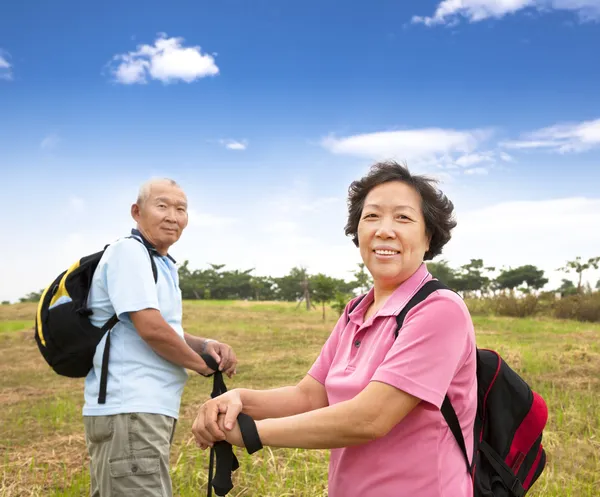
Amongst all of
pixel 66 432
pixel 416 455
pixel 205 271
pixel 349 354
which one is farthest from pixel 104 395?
pixel 205 271

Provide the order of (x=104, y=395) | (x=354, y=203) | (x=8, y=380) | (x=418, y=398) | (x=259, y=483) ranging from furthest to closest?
(x=8, y=380)
(x=259, y=483)
(x=104, y=395)
(x=354, y=203)
(x=418, y=398)

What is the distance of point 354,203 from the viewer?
1855 mm

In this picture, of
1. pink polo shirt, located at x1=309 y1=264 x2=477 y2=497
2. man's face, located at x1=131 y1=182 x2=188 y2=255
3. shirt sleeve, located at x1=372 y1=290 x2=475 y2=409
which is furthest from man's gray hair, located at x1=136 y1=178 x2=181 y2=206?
shirt sleeve, located at x1=372 y1=290 x2=475 y2=409

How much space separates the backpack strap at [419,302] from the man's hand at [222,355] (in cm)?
149

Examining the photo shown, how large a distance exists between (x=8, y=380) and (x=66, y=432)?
159 inches

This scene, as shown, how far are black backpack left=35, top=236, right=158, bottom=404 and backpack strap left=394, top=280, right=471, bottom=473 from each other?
1.42 meters

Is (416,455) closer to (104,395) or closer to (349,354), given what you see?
(349,354)

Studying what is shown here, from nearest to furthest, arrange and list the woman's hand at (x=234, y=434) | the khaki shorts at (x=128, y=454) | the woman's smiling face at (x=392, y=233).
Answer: the woman's hand at (x=234, y=434)
the woman's smiling face at (x=392, y=233)
the khaki shorts at (x=128, y=454)

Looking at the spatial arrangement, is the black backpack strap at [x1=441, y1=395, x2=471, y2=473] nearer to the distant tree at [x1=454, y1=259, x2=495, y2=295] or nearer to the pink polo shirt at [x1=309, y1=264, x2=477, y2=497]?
the pink polo shirt at [x1=309, y1=264, x2=477, y2=497]

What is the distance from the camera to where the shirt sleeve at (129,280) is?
2398 mm

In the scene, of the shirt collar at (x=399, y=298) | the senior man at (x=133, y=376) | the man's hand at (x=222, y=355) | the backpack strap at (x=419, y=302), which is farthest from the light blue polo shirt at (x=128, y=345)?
the backpack strap at (x=419, y=302)

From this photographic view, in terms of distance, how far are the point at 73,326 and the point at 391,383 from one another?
1641 mm

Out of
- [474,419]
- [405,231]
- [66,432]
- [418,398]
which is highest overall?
[405,231]

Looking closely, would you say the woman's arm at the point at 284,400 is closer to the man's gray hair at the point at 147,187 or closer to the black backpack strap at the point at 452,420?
the black backpack strap at the point at 452,420
